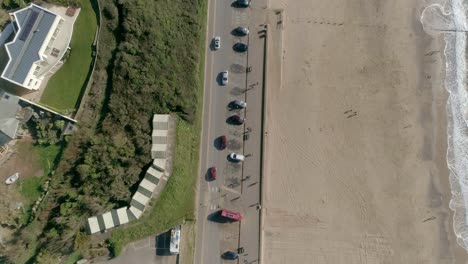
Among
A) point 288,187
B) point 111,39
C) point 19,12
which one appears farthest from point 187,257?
point 19,12

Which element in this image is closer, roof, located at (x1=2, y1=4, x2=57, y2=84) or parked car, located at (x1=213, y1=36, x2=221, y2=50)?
roof, located at (x1=2, y1=4, x2=57, y2=84)

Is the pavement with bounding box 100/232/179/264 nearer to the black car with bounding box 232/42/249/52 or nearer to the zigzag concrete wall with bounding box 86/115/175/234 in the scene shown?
the zigzag concrete wall with bounding box 86/115/175/234

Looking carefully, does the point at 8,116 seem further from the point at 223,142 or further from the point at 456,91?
the point at 456,91

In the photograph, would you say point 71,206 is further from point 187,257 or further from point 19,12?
point 19,12

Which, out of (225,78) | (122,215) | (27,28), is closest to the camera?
(122,215)

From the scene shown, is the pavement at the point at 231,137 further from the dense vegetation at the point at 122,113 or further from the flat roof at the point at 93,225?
the flat roof at the point at 93,225

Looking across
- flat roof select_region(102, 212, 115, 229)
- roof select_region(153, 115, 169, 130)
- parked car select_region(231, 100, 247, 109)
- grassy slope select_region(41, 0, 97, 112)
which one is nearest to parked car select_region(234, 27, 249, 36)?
parked car select_region(231, 100, 247, 109)

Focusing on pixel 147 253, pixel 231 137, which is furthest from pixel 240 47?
pixel 147 253

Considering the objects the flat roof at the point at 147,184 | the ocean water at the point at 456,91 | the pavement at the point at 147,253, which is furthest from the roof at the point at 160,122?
the ocean water at the point at 456,91
